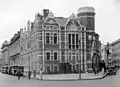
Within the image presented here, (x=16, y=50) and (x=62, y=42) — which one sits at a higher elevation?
(x=16, y=50)

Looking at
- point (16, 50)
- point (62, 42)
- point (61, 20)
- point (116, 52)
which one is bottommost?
point (62, 42)

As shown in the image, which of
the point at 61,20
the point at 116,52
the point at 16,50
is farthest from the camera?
the point at 116,52

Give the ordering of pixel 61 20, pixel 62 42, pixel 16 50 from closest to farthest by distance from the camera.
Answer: pixel 62 42, pixel 61 20, pixel 16 50

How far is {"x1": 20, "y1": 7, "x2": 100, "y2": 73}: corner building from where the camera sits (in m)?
57.9

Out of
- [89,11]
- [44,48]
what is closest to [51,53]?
[44,48]

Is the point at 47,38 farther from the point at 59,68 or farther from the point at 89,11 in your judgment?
the point at 89,11

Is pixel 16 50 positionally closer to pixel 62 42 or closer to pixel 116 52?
pixel 62 42

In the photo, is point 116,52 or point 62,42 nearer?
point 62,42

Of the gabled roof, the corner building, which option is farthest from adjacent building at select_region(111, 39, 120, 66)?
the gabled roof

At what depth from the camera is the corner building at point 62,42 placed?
57906 mm

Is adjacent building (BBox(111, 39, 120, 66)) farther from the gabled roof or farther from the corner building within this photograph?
the gabled roof

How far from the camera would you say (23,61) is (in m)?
78.4

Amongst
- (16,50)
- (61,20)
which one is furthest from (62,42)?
(16,50)

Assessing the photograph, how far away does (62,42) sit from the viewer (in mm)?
59594
